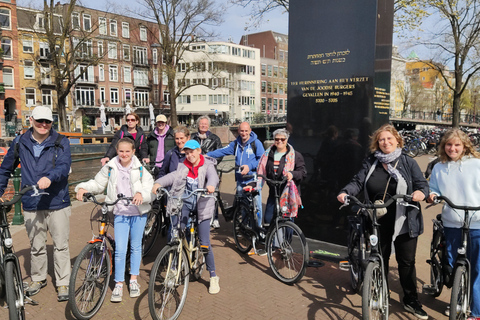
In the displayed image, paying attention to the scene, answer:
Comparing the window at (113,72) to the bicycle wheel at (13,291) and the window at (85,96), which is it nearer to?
the window at (85,96)

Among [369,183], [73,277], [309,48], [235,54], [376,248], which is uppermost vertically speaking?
[235,54]

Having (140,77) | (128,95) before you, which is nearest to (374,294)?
(128,95)

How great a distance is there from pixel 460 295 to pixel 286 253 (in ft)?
6.24

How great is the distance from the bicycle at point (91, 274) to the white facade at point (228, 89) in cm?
5268

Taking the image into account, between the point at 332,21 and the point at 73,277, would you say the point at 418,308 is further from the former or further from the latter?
the point at 332,21

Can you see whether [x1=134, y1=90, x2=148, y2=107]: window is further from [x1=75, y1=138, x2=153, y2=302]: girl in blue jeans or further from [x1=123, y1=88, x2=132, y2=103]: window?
[x1=75, y1=138, x2=153, y2=302]: girl in blue jeans

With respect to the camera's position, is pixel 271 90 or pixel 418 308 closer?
pixel 418 308

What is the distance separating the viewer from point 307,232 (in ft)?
20.3

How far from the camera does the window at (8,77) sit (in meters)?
40.3

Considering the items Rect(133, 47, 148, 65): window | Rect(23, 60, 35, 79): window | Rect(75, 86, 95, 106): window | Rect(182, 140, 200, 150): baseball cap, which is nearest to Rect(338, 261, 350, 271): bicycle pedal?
Rect(182, 140, 200, 150): baseball cap

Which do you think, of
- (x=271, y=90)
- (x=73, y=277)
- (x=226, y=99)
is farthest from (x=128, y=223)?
(x=271, y=90)

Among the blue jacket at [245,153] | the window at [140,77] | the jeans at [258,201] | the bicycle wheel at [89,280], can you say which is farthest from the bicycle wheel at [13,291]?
the window at [140,77]

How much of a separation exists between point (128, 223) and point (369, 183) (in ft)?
8.27

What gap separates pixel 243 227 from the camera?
568 cm
